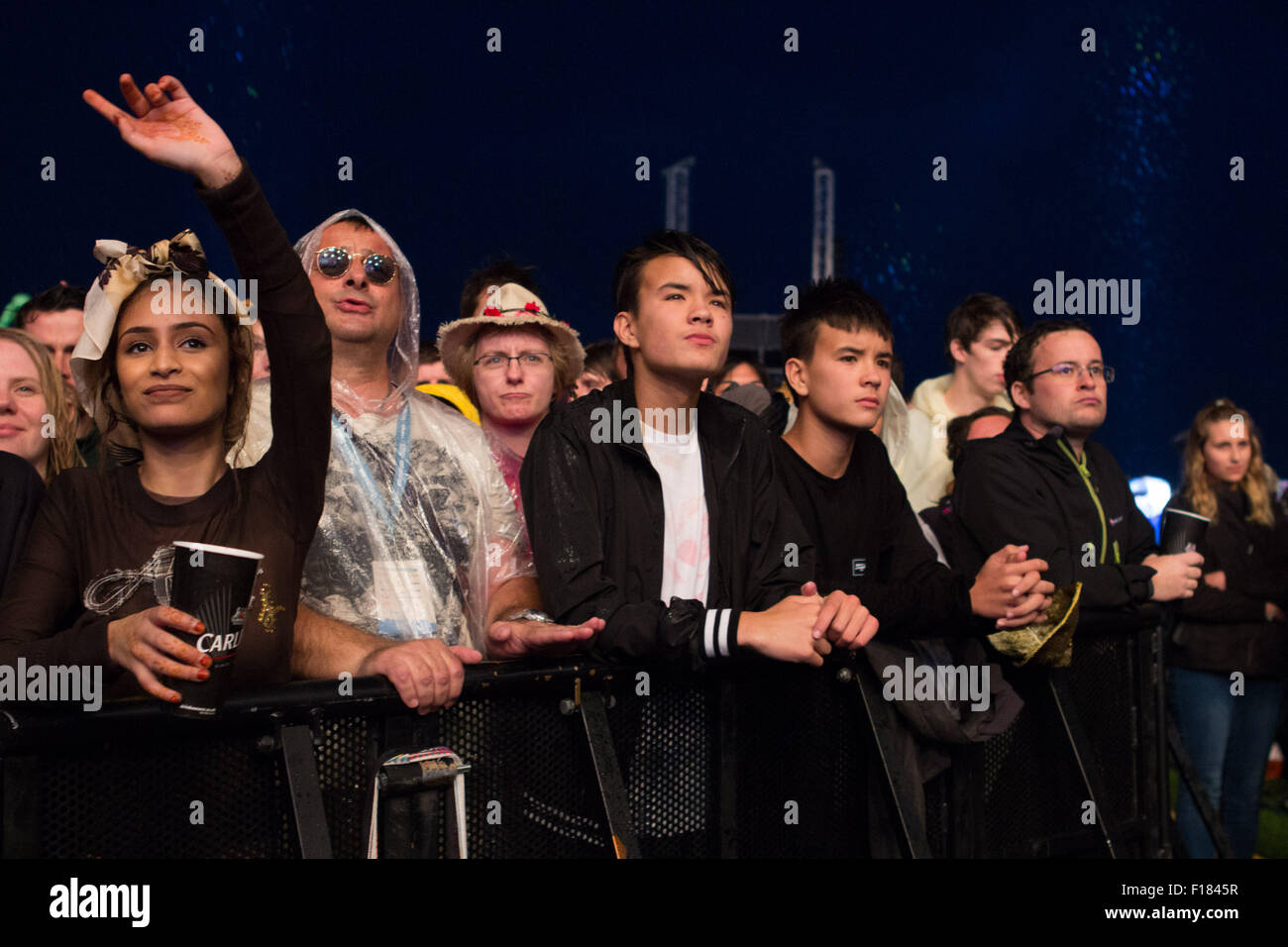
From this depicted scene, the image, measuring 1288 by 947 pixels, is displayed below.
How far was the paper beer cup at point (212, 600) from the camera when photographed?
1.60 meters

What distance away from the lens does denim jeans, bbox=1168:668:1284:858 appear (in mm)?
5035

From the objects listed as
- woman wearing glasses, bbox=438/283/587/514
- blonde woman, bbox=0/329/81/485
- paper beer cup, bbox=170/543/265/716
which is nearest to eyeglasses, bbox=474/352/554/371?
woman wearing glasses, bbox=438/283/587/514

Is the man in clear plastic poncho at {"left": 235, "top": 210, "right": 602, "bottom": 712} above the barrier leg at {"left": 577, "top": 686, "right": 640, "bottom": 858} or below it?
above

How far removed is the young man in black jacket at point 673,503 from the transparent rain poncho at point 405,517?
19 cm

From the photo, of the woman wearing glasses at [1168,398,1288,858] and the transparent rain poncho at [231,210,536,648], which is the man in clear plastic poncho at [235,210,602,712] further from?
the woman wearing glasses at [1168,398,1288,858]

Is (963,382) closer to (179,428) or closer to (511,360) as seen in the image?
(511,360)

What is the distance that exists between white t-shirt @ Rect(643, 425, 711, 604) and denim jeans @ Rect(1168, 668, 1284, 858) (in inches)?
132

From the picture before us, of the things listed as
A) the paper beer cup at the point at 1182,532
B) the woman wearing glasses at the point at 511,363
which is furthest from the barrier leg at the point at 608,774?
the paper beer cup at the point at 1182,532

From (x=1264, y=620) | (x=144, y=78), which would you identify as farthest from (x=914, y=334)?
(x=1264, y=620)

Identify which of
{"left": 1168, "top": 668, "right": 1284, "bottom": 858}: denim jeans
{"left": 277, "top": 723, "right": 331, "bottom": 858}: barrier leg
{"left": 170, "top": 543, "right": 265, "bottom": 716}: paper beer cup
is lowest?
{"left": 1168, "top": 668, "right": 1284, "bottom": 858}: denim jeans

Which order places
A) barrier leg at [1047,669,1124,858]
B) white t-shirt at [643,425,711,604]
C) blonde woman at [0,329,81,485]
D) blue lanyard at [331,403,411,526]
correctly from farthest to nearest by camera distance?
blonde woman at [0,329,81,485] → barrier leg at [1047,669,1124,858] → white t-shirt at [643,425,711,604] → blue lanyard at [331,403,411,526]
